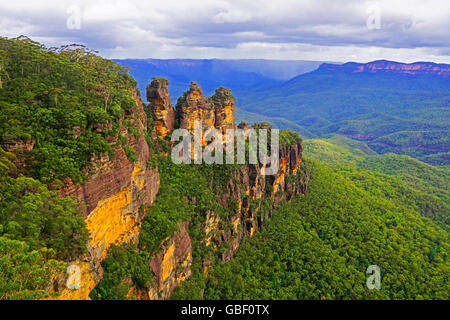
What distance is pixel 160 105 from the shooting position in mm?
39500

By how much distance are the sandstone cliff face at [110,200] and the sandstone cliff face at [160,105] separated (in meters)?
9.00

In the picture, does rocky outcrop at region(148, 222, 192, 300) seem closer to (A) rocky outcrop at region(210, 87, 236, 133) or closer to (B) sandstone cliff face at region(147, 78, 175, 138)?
(B) sandstone cliff face at region(147, 78, 175, 138)

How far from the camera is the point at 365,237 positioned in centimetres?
→ 4722

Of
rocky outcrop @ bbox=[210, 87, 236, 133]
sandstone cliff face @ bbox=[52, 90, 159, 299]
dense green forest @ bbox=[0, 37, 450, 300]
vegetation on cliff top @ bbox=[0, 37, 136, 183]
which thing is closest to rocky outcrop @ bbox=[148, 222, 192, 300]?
dense green forest @ bbox=[0, 37, 450, 300]

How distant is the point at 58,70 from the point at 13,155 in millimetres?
13078

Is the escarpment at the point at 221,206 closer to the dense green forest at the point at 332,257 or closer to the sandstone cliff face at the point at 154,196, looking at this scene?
the sandstone cliff face at the point at 154,196

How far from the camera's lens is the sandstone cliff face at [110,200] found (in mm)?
19266

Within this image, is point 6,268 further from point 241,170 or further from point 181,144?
point 241,170

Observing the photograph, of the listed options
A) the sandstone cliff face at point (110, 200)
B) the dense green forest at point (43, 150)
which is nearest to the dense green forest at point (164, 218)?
the dense green forest at point (43, 150)

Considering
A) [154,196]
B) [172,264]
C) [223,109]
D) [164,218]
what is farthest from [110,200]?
[223,109]

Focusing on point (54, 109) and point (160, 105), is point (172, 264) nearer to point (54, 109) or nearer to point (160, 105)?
point (54, 109)

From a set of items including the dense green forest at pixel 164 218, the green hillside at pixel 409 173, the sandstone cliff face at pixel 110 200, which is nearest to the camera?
the dense green forest at pixel 164 218

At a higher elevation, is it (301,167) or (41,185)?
→ (41,185)
